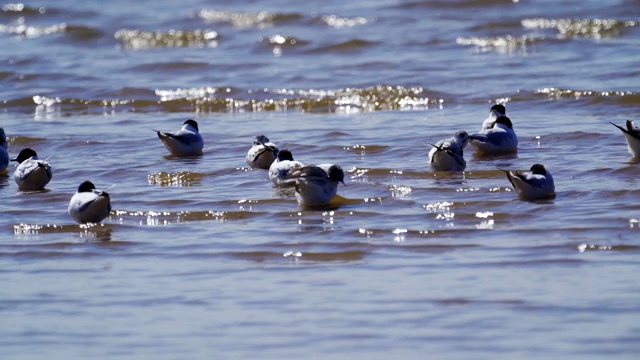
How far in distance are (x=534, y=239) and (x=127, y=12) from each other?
18.4m

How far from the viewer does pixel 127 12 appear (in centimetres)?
2573

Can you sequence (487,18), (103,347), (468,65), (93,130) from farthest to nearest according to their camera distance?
(487,18), (468,65), (93,130), (103,347)

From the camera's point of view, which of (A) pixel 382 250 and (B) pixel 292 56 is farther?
(B) pixel 292 56

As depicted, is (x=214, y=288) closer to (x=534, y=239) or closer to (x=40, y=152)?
(x=534, y=239)

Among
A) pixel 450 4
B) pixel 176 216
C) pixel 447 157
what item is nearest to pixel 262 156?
pixel 447 157

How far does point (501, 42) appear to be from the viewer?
1991 centimetres

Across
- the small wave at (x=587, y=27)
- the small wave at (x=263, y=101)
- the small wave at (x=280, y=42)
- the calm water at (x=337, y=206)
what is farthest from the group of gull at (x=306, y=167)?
the small wave at (x=280, y=42)

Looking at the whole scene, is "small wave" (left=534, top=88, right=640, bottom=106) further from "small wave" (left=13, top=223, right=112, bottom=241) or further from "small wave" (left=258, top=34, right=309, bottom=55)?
"small wave" (left=13, top=223, right=112, bottom=241)

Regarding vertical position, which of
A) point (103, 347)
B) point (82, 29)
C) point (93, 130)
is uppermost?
point (82, 29)

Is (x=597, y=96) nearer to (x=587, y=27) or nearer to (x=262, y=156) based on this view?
(x=262, y=156)

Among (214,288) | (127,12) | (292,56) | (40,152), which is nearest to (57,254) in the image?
(214,288)

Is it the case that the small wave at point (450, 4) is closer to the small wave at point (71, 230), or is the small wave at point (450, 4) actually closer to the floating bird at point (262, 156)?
the floating bird at point (262, 156)

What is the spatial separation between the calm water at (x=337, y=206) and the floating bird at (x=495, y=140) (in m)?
0.20

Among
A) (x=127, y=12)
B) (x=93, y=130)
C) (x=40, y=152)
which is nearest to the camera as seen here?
(x=40, y=152)
